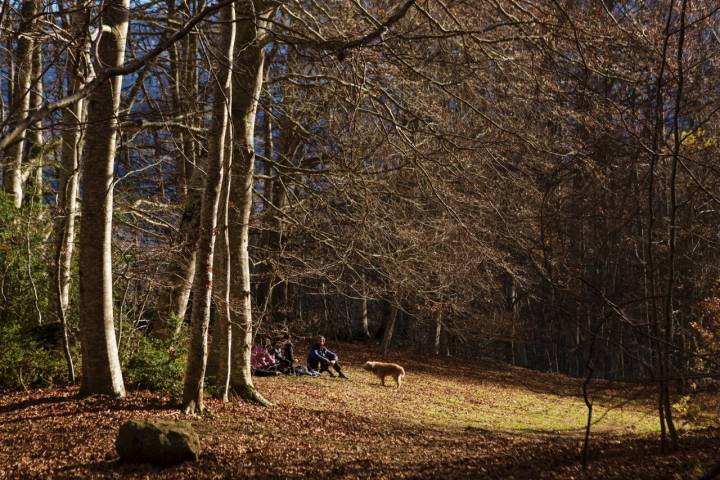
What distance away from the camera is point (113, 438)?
623 centimetres

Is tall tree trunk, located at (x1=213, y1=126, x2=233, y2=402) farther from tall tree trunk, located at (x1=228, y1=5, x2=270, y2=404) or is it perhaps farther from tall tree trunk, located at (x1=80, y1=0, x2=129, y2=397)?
tall tree trunk, located at (x1=80, y1=0, x2=129, y2=397)

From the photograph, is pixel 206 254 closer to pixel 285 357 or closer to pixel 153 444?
pixel 153 444

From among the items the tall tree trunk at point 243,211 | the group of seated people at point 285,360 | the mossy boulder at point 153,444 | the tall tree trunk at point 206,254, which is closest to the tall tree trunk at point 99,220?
the tall tree trunk at point 206,254

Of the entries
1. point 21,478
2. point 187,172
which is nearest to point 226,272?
point 21,478

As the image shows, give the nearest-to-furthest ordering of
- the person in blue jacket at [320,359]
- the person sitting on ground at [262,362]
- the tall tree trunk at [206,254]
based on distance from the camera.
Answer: the tall tree trunk at [206,254] < the person sitting on ground at [262,362] < the person in blue jacket at [320,359]

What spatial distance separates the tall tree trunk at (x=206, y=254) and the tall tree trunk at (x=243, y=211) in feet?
3.87

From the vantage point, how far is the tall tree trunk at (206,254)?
690 cm

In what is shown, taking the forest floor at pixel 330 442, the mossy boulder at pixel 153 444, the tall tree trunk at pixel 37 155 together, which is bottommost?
the forest floor at pixel 330 442

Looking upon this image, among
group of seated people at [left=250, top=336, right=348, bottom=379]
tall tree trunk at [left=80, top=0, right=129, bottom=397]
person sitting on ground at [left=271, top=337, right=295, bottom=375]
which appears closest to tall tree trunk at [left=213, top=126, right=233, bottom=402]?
tall tree trunk at [left=80, top=0, right=129, bottom=397]

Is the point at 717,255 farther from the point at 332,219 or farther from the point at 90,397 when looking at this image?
the point at 90,397

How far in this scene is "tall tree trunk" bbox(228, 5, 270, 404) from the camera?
28.0 ft

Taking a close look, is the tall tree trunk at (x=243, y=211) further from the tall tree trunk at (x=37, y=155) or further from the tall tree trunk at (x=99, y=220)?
the tall tree trunk at (x=37, y=155)

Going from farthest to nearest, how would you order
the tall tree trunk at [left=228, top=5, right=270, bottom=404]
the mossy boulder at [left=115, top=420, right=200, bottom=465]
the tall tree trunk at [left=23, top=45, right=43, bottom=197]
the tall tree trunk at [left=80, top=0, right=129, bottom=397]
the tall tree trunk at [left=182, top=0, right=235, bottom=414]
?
1. the tall tree trunk at [left=23, top=45, right=43, bottom=197]
2. the tall tree trunk at [left=228, top=5, right=270, bottom=404]
3. the tall tree trunk at [left=80, top=0, right=129, bottom=397]
4. the tall tree trunk at [left=182, top=0, right=235, bottom=414]
5. the mossy boulder at [left=115, top=420, right=200, bottom=465]

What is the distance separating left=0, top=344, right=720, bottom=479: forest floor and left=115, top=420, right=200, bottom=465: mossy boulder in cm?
8
